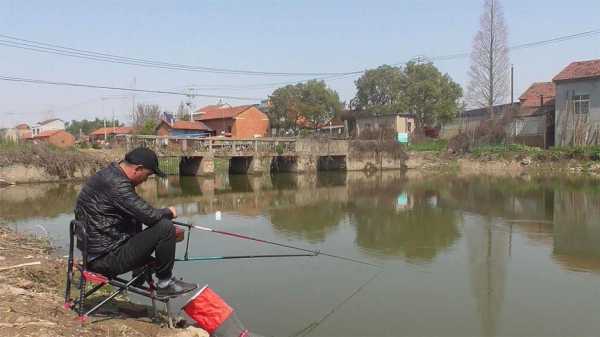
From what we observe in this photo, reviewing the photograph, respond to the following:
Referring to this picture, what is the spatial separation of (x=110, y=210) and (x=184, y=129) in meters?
45.9

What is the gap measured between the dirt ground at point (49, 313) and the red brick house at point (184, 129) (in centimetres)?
4280

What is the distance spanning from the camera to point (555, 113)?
33.1 metres

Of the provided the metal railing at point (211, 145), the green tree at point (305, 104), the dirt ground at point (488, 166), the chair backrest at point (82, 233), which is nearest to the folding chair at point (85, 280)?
the chair backrest at point (82, 233)

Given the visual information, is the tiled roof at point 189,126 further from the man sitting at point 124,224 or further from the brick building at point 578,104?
the man sitting at point 124,224

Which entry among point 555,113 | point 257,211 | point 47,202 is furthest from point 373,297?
point 555,113

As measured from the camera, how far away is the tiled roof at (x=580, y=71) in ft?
102

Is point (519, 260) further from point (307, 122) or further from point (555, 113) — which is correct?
point (307, 122)

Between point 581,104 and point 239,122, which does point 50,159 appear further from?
point 581,104

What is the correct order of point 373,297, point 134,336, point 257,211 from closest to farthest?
1. point 134,336
2. point 373,297
3. point 257,211

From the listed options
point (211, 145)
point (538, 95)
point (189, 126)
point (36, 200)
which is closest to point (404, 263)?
point (36, 200)

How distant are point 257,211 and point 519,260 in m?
8.19

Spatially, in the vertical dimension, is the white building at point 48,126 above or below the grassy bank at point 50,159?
above

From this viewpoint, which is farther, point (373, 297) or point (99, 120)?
point (99, 120)

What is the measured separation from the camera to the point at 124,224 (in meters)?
3.88
